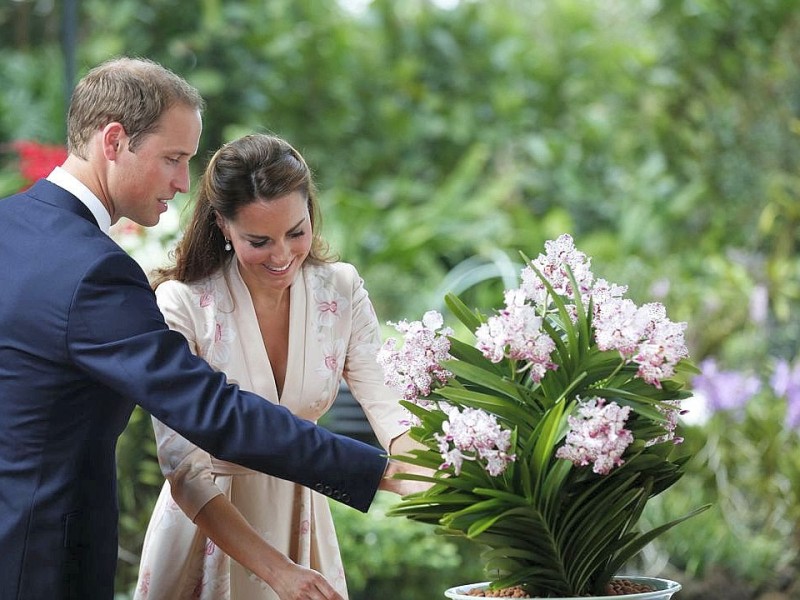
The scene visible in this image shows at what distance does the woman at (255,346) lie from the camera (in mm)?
2238

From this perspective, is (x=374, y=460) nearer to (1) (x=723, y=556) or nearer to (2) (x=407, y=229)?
(1) (x=723, y=556)

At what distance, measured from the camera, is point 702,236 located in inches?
325

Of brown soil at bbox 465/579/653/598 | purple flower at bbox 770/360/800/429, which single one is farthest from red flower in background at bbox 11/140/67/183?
brown soil at bbox 465/579/653/598

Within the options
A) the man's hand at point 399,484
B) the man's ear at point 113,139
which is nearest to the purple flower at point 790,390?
the man's hand at point 399,484

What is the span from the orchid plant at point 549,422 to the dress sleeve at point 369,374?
45 cm

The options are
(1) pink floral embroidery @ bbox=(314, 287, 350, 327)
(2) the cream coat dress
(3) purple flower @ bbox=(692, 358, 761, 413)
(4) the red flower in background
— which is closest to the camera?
(2) the cream coat dress

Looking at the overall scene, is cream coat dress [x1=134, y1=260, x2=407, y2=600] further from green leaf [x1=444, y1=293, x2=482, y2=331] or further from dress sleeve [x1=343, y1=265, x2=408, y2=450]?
green leaf [x1=444, y1=293, x2=482, y2=331]

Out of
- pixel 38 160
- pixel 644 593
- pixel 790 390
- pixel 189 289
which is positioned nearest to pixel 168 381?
pixel 189 289

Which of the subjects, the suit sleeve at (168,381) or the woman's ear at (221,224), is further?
the woman's ear at (221,224)

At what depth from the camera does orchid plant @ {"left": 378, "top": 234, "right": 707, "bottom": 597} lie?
5.78ft

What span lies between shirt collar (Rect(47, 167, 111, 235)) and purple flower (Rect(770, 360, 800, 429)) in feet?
11.7

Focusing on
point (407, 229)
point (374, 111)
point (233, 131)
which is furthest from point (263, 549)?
point (374, 111)

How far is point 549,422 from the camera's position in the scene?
5.83ft

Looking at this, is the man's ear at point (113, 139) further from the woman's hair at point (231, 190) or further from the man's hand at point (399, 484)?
the man's hand at point (399, 484)
